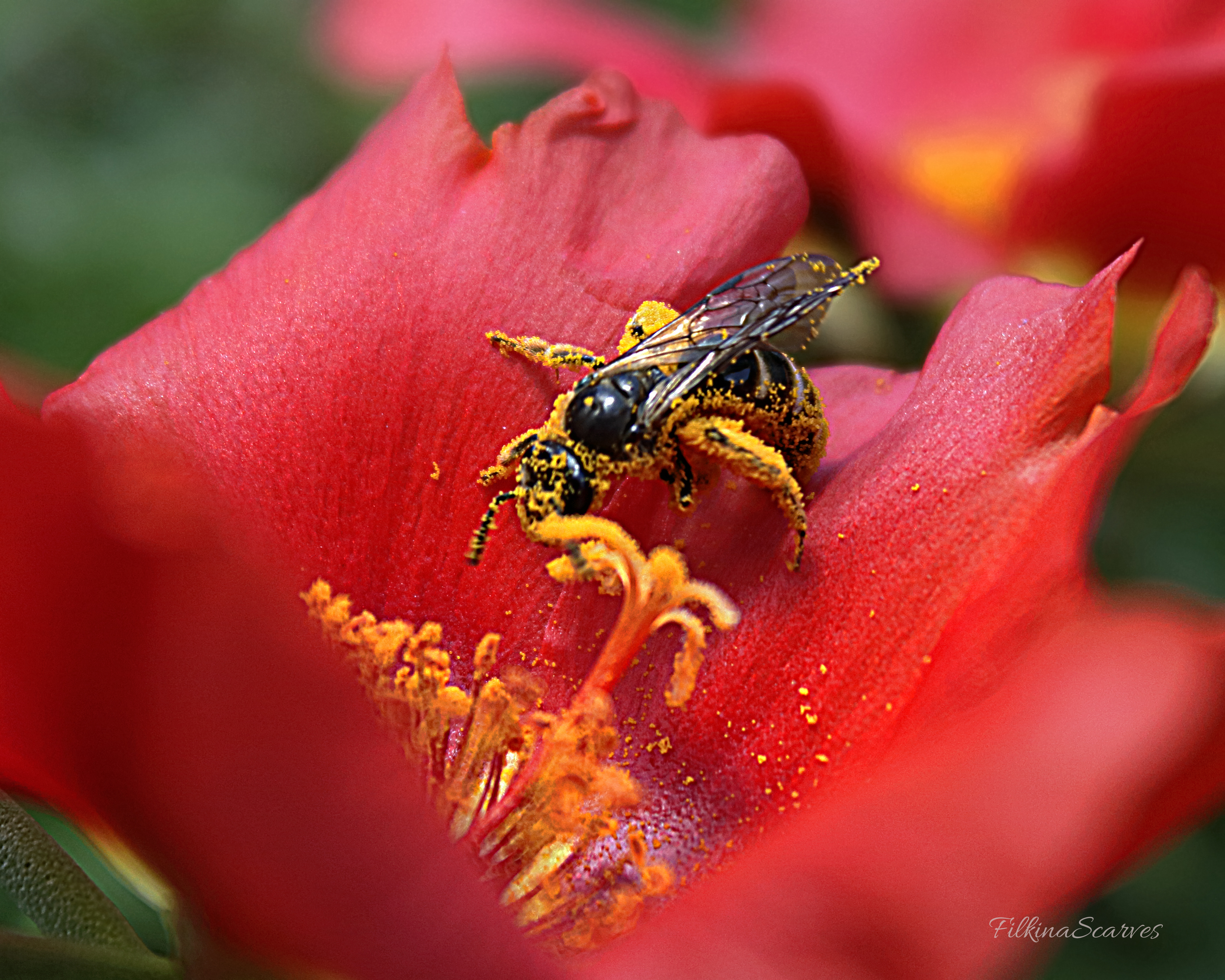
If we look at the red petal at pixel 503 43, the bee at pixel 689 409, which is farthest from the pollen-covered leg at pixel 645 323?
the red petal at pixel 503 43

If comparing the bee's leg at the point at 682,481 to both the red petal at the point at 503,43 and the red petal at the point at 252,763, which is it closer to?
the red petal at the point at 252,763

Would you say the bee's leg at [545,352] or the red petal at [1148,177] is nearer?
the bee's leg at [545,352]

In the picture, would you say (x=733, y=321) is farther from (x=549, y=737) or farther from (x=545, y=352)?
(x=549, y=737)

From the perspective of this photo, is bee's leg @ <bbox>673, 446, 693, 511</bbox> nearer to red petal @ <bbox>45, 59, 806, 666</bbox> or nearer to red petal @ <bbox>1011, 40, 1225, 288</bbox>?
red petal @ <bbox>45, 59, 806, 666</bbox>

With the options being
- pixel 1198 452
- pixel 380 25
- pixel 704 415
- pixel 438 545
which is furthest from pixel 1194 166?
pixel 380 25

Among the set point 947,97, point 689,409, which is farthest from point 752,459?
point 947,97

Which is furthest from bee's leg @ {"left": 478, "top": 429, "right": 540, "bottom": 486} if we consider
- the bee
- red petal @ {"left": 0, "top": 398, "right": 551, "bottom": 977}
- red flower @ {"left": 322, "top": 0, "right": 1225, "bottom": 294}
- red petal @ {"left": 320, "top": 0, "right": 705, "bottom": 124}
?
red petal @ {"left": 320, "top": 0, "right": 705, "bottom": 124}

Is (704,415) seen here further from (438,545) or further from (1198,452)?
(1198,452)
